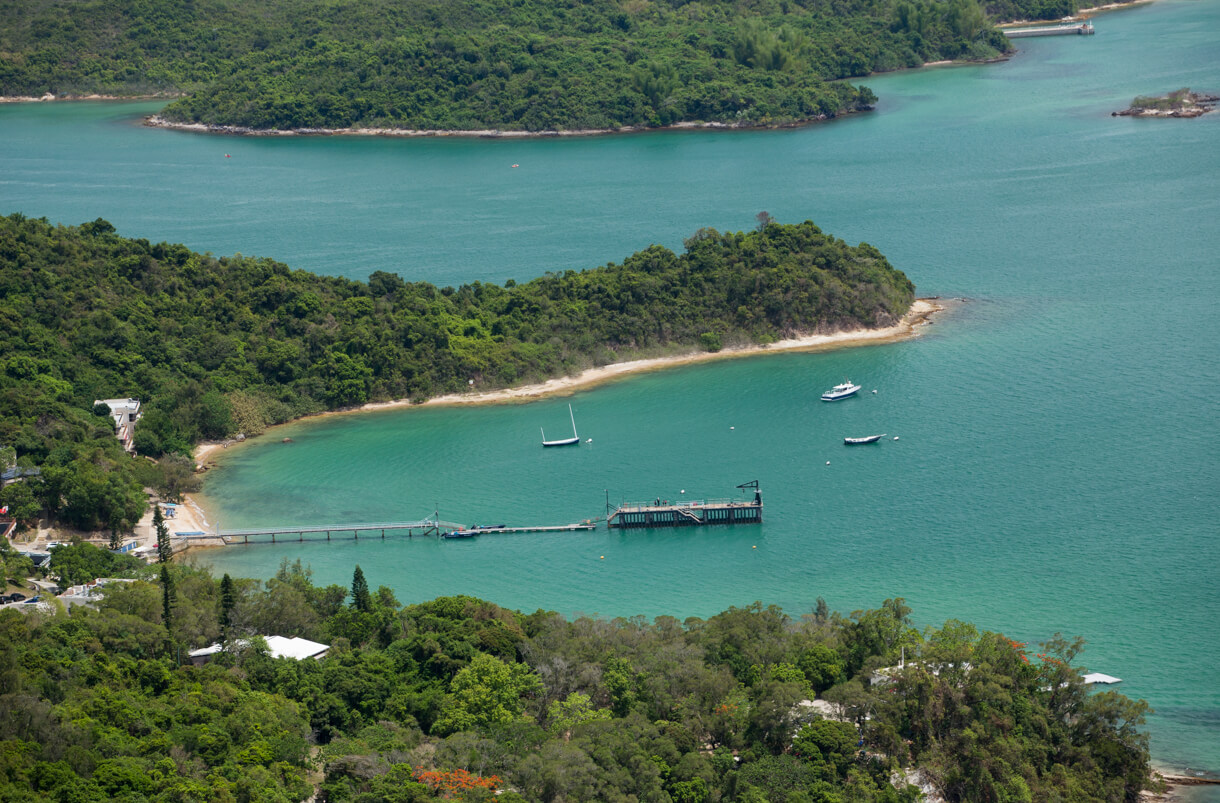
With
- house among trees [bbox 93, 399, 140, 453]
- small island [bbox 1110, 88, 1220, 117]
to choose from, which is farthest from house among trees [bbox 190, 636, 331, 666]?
small island [bbox 1110, 88, 1220, 117]

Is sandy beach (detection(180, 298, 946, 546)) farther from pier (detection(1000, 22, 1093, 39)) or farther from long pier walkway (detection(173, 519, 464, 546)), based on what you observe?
pier (detection(1000, 22, 1093, 39))

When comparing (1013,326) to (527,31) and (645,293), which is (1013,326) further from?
(527,31)

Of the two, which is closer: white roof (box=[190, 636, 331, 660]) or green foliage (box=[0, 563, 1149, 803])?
green foliage (box=[0, 563, 1149, 803])

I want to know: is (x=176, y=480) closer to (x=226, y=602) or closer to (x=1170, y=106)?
(x=226, y=602)

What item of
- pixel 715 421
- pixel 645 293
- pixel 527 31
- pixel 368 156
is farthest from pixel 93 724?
pixel 527 31

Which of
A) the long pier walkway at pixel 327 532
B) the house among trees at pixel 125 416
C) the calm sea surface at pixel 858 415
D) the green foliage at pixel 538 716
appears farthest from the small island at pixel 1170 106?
the house among trees at pixel 125 416
